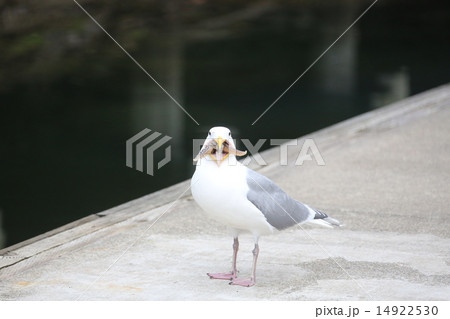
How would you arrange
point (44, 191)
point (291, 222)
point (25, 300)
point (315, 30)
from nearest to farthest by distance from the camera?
1. point (25, 300)
2. point (291, 222)
3. point (44, 191)
4. point (315, 30)

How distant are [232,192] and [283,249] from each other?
2.96 feet

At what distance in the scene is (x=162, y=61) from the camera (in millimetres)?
17578

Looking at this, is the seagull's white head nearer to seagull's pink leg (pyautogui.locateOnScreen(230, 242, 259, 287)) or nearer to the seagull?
the seagull

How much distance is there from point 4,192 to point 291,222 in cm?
504

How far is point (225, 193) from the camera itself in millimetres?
4383

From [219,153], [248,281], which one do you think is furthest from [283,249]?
[219,153]

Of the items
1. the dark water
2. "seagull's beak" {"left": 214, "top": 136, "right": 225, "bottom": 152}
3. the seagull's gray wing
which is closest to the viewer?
"seagull's beak" {"left": 214, "top": 136, "right": 225, "bottom": 152}

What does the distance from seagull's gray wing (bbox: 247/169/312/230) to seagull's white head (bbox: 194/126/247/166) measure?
19 centimetres

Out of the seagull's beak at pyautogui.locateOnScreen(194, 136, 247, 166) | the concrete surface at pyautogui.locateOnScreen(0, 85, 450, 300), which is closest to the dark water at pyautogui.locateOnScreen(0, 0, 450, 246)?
the concrete surface at pyautogui.locateOnScreen(0, 85, 450, 300)

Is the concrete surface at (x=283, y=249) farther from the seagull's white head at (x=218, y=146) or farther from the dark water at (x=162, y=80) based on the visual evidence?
the dark water at (x=162, y=80)

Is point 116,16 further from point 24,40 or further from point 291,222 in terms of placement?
point 291,222

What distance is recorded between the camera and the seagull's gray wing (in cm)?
449

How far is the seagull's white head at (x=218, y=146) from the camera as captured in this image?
438 centimetres

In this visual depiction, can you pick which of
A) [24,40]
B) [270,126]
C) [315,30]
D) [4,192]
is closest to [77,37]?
[24,40]
